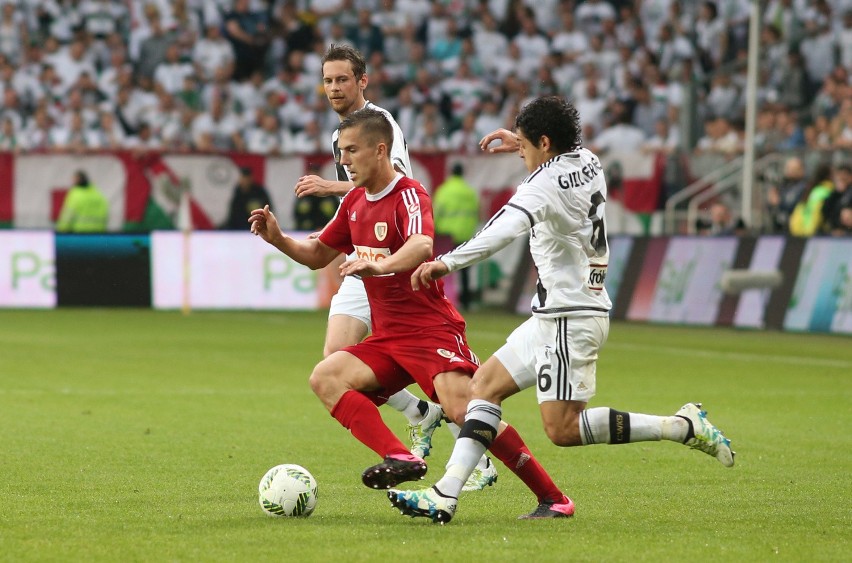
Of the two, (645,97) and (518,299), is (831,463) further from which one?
(645,97)

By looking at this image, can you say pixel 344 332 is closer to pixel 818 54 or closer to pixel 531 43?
pixel 818 54

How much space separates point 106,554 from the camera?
5383mm

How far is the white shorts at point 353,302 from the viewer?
26.6 feet

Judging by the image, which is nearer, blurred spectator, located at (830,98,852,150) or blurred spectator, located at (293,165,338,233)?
blurred spectator, located at (830,98,852,150)

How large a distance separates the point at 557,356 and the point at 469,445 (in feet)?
1.74

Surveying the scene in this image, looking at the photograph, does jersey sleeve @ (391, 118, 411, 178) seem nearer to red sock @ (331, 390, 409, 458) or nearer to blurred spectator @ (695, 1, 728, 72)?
red sock @ (331, 390, 409, 458)

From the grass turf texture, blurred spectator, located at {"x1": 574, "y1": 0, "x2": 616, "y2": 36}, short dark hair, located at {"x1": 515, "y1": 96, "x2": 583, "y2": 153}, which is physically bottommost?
the grass turf texture

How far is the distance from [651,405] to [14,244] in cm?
1285

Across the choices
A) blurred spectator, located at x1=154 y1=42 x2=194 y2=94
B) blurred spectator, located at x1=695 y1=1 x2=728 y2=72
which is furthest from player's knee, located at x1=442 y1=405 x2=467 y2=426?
blurred spectator, located at x1=695 y1=1 x2=728 y2=72

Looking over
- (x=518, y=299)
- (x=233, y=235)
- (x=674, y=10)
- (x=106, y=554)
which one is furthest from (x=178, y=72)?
(x=106, y=554)

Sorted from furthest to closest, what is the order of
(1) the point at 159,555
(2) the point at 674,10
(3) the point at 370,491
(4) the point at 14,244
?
(2) the point at 674,10, (4) the point at 14,244, (3) the point at 370,491, (1) the point at 159,555

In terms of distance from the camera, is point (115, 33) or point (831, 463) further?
point (115, 33)

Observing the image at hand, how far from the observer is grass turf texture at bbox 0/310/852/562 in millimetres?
5668

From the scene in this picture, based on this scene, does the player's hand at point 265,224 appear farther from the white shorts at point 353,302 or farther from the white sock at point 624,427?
the white sock at point 624,427
